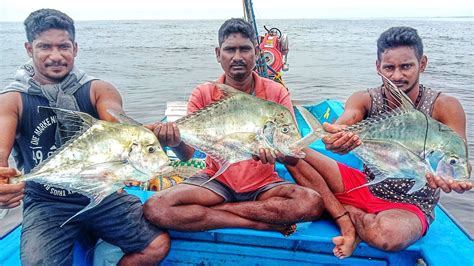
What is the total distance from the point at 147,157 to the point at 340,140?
112 cm

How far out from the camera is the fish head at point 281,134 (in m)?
2.57

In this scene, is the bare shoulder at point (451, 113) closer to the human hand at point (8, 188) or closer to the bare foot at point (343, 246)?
the bare foot at point (343, 246)

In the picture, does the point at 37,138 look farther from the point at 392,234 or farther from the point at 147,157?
the point at 392,234

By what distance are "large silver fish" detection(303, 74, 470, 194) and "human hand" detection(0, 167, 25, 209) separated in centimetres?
191

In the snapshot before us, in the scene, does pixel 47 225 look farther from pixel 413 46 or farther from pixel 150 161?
pixel 413 46

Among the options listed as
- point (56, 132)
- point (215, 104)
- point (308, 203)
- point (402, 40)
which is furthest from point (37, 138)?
point (402, 40)

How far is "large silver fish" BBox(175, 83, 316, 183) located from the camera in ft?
8.44

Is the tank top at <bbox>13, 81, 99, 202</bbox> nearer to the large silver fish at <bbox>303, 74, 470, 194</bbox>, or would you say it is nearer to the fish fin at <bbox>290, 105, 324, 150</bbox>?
the fish fin at <bbox>290, 105, 324, 150</bbox>

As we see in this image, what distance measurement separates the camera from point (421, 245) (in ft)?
9.68

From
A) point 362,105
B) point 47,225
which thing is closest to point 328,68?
point 362,105

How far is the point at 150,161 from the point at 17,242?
65.6 inches

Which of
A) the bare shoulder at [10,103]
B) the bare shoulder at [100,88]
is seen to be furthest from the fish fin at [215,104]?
the bare shoulder at [10,103]

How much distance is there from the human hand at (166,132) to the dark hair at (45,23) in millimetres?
962

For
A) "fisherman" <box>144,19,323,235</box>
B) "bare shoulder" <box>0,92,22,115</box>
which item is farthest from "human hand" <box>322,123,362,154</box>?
"bare shoulder" <box>0,92,22,115</box>
